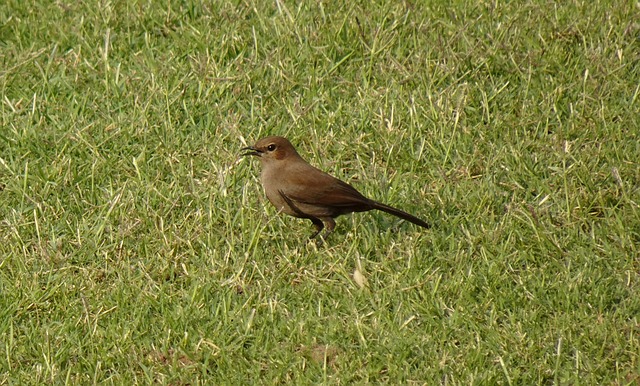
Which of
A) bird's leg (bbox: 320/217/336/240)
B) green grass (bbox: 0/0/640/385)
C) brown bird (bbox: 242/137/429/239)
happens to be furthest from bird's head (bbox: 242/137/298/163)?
bird's leg (bbox: 320/217/336/240)

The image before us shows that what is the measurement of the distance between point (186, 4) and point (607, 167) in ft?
12.4

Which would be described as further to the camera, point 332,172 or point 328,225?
point 332,172

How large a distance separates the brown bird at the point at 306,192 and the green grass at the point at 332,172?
6.6 inches

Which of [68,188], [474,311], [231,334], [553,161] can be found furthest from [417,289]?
[68,188]

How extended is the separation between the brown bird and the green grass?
0.17 meters

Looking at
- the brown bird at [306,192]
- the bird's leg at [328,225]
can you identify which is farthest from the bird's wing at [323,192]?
the bird's leg at [328,225]

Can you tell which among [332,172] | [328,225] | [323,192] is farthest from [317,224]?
[332,172]

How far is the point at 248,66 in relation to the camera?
29.9 ft

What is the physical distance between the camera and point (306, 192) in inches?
287

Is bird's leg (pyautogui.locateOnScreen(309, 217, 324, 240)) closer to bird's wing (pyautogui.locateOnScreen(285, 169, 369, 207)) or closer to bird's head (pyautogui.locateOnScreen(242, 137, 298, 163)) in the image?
bird's wing (pyautogui.locateOnScreen(285, 169, 369, 207))

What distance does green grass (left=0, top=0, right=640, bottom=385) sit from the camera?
6.22m

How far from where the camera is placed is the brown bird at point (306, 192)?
7.22 meters

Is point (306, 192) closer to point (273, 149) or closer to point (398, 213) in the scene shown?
point (273, 149)

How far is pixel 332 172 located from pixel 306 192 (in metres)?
0.83
